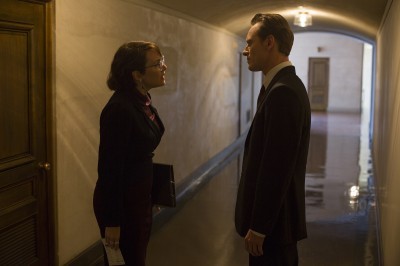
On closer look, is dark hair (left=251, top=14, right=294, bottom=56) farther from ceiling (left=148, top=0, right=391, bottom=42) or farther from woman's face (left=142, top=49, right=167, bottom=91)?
ceiling (left=148, top=0, right=391, bottom=42)

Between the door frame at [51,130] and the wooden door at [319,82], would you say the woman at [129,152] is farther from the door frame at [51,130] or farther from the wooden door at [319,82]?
the wooden door at [319,82]

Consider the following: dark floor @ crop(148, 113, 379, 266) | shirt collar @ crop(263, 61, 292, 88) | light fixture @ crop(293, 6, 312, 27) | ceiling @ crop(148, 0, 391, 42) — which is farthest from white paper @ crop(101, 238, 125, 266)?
light fixture @ crop(293, 6, 312, 27)

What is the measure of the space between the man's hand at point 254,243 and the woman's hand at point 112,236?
2.13 feet

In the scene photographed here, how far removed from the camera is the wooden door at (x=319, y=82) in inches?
728

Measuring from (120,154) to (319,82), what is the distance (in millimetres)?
16906

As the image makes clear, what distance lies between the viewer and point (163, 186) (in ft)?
8.89

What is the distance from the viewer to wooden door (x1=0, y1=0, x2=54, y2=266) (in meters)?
2.98

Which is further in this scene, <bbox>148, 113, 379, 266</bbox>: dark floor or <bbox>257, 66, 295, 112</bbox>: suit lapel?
<bbox>148, 113, 379, 266</bbox>: dark floor

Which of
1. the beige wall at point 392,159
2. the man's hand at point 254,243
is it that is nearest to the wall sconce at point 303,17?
the beige wall at point 392,159

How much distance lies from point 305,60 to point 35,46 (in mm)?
16237

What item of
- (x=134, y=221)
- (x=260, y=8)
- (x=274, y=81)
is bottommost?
(x=134, y=221)

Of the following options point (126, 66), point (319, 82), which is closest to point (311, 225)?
point (126, 66)

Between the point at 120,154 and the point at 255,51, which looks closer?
the point at 255,51

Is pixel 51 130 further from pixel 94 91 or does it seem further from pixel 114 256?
pixel 114 256
